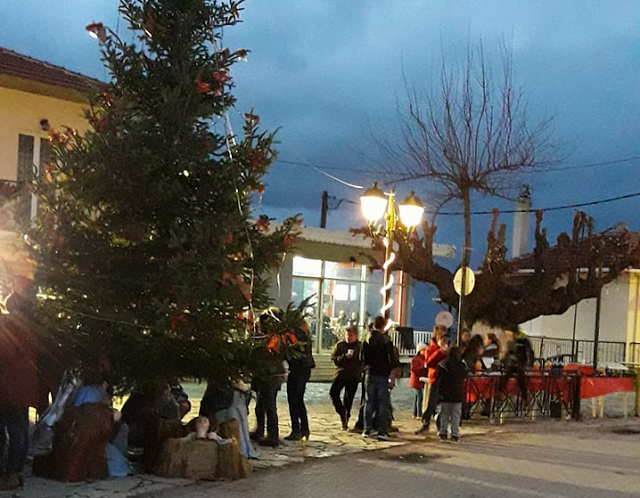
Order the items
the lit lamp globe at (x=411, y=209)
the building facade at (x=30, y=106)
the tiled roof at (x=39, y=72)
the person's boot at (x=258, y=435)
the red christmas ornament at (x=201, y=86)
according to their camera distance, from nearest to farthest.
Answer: the red christmas ornament at (x=201, y=86) < the person's boot at (x=258, y=435) < the lit lamp globe at (x=411, y=209) < the tiled roof at (x=39, y=72) < the building facade at (x=30, y=106)

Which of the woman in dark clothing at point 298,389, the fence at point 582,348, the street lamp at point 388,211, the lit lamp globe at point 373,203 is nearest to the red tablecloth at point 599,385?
the street lamp at point 388,211

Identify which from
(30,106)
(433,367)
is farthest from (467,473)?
(30,106)

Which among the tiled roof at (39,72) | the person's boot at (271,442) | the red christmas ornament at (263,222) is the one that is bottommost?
the person's boot at (271,442)

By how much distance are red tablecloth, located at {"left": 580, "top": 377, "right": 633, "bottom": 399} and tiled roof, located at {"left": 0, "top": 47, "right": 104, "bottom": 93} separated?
10658mm

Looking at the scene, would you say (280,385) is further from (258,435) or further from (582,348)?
(582,348)

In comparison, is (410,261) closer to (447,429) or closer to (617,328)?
(447,429)

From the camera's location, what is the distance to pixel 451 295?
19391mm

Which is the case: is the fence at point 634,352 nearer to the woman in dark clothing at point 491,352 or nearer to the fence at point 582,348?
the fence at point 582,348

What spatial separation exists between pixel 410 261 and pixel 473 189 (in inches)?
90.3

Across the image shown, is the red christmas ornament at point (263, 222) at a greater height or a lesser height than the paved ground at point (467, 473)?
greater

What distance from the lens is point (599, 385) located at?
50.9 ft

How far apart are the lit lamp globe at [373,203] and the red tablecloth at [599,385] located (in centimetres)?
593

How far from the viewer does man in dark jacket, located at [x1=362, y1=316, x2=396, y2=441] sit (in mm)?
11102

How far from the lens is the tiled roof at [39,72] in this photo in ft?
43.9
